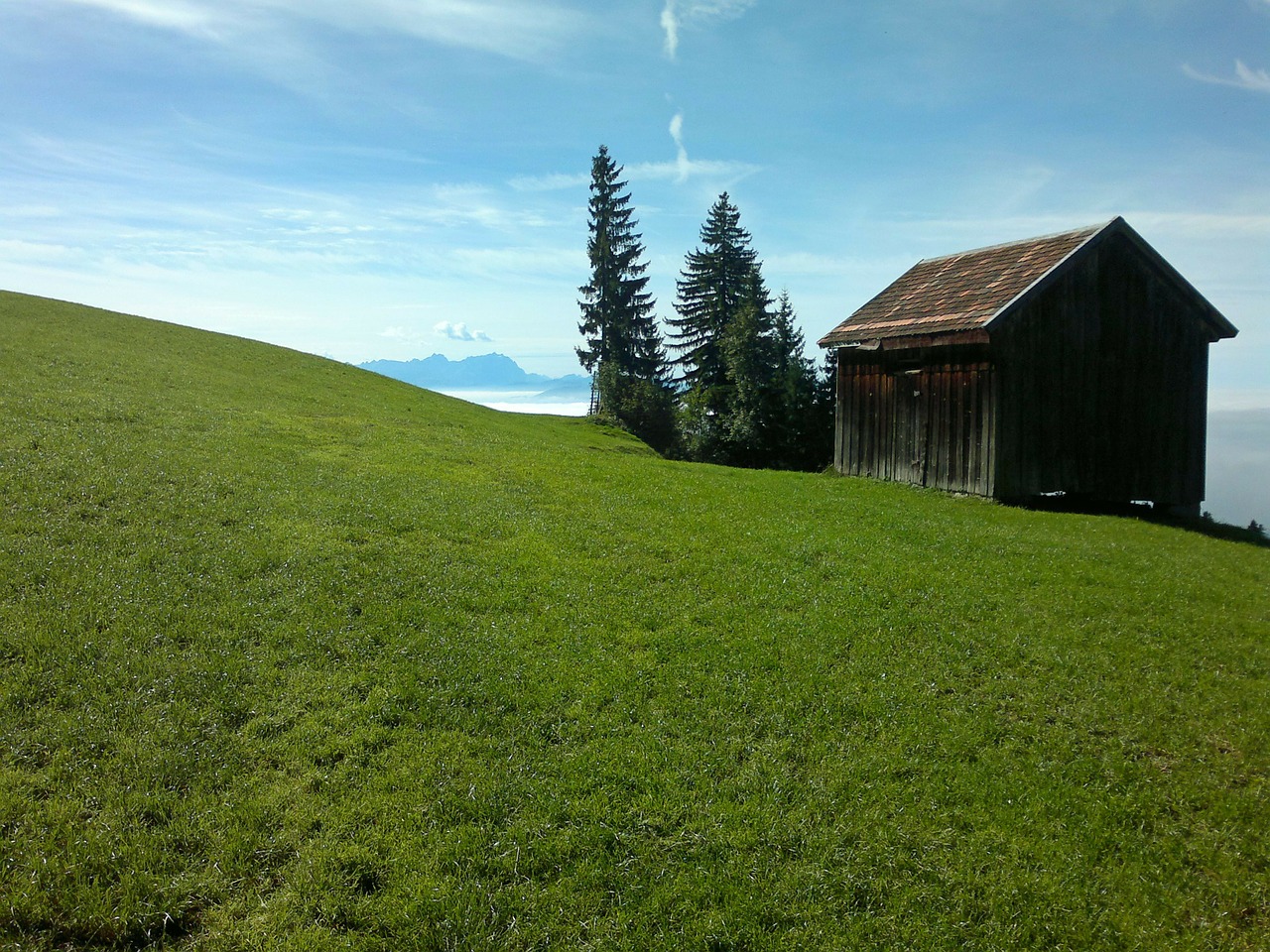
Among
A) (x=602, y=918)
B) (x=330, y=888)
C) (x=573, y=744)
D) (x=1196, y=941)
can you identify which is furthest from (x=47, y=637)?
(x=1196, y=941)

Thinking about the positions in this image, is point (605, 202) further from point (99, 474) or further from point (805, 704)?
point (805, 704)

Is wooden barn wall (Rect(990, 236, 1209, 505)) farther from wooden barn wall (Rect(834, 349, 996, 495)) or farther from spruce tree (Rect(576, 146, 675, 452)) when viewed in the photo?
spruce tree (Rect(576, 146, 675, 452))

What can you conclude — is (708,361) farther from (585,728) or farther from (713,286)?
(585,728)

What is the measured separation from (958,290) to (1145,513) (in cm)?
916

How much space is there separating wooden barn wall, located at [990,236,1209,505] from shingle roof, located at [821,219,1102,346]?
2.30 feet

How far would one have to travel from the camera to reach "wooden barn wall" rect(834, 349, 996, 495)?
20.6m

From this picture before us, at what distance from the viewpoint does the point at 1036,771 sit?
7.73 metres

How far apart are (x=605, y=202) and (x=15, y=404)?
5591 centimetres

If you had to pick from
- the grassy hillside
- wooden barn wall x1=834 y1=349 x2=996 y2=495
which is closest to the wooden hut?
wooden barn wall x1=834 y1=349 x2=996 y2=495

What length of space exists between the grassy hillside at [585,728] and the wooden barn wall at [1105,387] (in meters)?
6.90

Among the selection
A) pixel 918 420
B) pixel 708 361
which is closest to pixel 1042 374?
pixel 918 420

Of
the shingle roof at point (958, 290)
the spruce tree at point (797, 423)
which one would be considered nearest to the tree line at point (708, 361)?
the spruce tree at point (797, 423)

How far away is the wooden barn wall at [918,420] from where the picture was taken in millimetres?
20641

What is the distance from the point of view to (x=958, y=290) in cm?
2267
